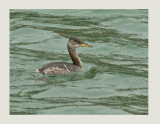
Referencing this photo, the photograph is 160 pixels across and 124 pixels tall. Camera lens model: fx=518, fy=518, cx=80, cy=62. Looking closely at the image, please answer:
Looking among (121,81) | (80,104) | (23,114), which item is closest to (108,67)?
(121,81)

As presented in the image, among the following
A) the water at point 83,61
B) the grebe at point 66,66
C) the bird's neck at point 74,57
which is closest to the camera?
the water at point 83,61

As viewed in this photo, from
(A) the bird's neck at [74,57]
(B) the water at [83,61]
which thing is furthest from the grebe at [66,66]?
(B) the water at [83,61]

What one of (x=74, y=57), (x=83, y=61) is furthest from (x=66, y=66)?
(x=83, y=61)

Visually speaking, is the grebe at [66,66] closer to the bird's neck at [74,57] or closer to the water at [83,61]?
the bird's neck at [74,57]

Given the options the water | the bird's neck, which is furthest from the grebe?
the water

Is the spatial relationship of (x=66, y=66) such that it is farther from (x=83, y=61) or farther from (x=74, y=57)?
(x=83, y=61)

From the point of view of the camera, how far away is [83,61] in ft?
47.6

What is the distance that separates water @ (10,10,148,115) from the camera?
11203 millimetres

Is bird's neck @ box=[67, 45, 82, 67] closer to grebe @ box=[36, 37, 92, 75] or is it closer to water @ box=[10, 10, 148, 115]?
grebe @ box=[36, 37, 92, 75]

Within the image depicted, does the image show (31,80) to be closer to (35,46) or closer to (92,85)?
(92,85)

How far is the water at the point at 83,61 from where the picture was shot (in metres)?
11.2

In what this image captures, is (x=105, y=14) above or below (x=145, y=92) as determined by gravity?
above

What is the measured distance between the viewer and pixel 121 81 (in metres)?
12.7

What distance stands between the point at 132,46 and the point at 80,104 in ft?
16.0
